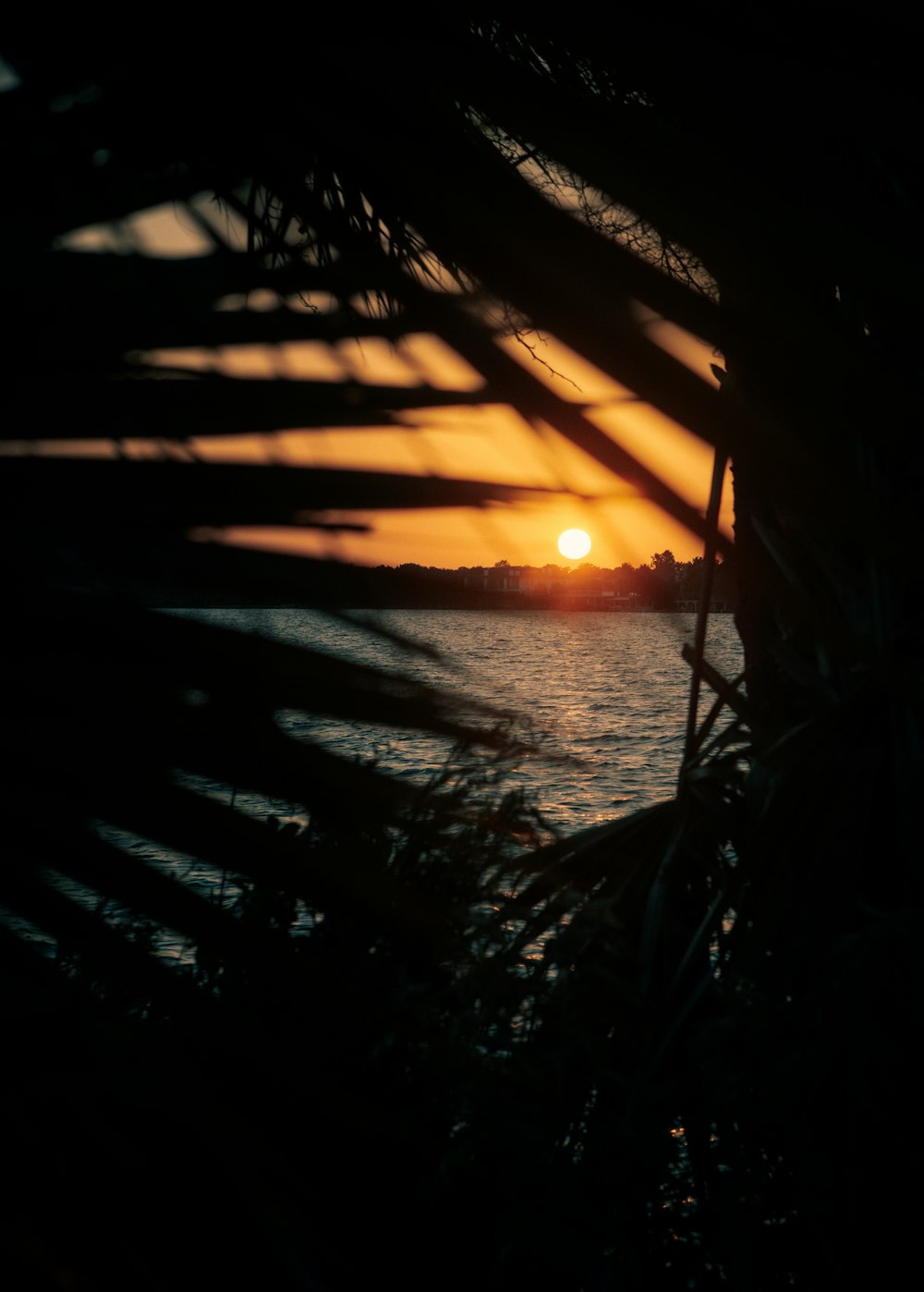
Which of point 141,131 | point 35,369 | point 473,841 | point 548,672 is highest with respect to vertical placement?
point 141,131

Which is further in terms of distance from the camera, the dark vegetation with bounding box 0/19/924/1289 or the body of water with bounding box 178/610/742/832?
the body of water with bounding box 178/610/742/832

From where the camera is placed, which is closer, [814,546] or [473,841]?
[473,841]

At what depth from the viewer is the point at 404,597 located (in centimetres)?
64

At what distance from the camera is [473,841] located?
943 mm

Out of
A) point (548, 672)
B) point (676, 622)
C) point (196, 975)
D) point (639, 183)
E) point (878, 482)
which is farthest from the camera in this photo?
point (548, 672)

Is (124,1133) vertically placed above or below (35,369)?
below

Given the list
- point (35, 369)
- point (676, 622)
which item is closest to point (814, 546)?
point (676, 622)

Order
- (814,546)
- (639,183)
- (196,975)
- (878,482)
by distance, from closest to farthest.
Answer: (639,183) < (878,482) < (814,546) < (196,975)

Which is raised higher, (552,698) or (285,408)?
(285,408)

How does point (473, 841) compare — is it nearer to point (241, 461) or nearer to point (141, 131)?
point (241, 461)

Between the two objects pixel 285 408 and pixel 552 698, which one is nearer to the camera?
pixel 285 408

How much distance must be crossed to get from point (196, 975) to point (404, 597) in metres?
2.93

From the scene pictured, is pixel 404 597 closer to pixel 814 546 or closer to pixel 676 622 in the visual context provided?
pixel 676 622

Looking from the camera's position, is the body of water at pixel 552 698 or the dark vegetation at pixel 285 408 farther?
the body of water at pixel 552 698
